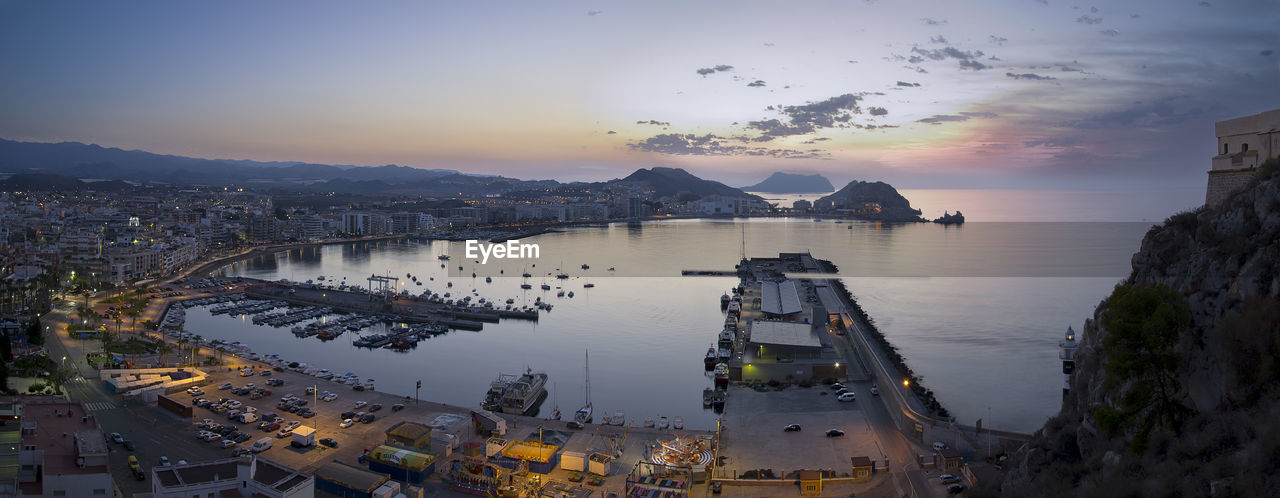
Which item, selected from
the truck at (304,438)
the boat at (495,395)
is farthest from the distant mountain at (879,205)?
the truck at (304,438)

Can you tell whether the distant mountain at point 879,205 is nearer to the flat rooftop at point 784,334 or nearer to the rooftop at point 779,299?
the rooftop at point 779,299

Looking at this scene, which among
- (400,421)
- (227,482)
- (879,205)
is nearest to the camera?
(227,482)

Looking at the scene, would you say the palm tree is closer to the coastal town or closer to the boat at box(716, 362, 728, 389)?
the coastal town

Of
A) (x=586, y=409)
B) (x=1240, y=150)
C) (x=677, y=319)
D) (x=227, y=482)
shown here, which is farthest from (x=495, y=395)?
(x=1240, y=150)

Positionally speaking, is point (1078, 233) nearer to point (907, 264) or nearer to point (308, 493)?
point (907, 264)

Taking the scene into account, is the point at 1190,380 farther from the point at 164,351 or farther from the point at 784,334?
the point at 164,351

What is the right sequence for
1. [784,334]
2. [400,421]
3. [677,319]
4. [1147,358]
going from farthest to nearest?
[677,319]
[784,334]
[400,421]
[1147,358]
